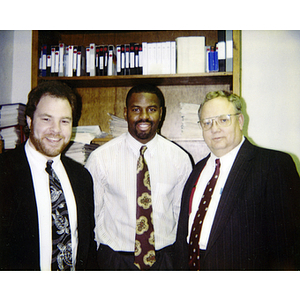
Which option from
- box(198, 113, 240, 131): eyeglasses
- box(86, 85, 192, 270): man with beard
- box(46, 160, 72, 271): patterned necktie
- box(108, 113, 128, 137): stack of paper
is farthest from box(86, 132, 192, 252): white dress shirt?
box(198, 113, 240, 131): eyeglasses

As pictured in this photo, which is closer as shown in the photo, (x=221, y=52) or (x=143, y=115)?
(x=143, y=115)

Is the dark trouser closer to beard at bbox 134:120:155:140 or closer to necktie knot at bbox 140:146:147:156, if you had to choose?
necktie knot at bbox 140:146:147:156

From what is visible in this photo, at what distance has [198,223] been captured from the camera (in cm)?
145

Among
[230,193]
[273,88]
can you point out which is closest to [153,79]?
[273,88]

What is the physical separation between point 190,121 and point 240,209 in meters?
0.98

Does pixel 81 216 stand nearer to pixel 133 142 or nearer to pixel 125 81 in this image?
pixel 133 142

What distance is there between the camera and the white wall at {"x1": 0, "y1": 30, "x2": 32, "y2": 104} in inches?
81.3

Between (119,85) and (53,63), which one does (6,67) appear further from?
(119,85)

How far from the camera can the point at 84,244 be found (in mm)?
1539

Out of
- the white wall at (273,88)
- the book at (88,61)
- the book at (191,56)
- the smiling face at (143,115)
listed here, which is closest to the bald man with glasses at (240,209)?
the smiling face at (143,115)

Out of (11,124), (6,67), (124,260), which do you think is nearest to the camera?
(124,260)

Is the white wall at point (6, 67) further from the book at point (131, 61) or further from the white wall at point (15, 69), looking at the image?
the book at point (131, 61)
